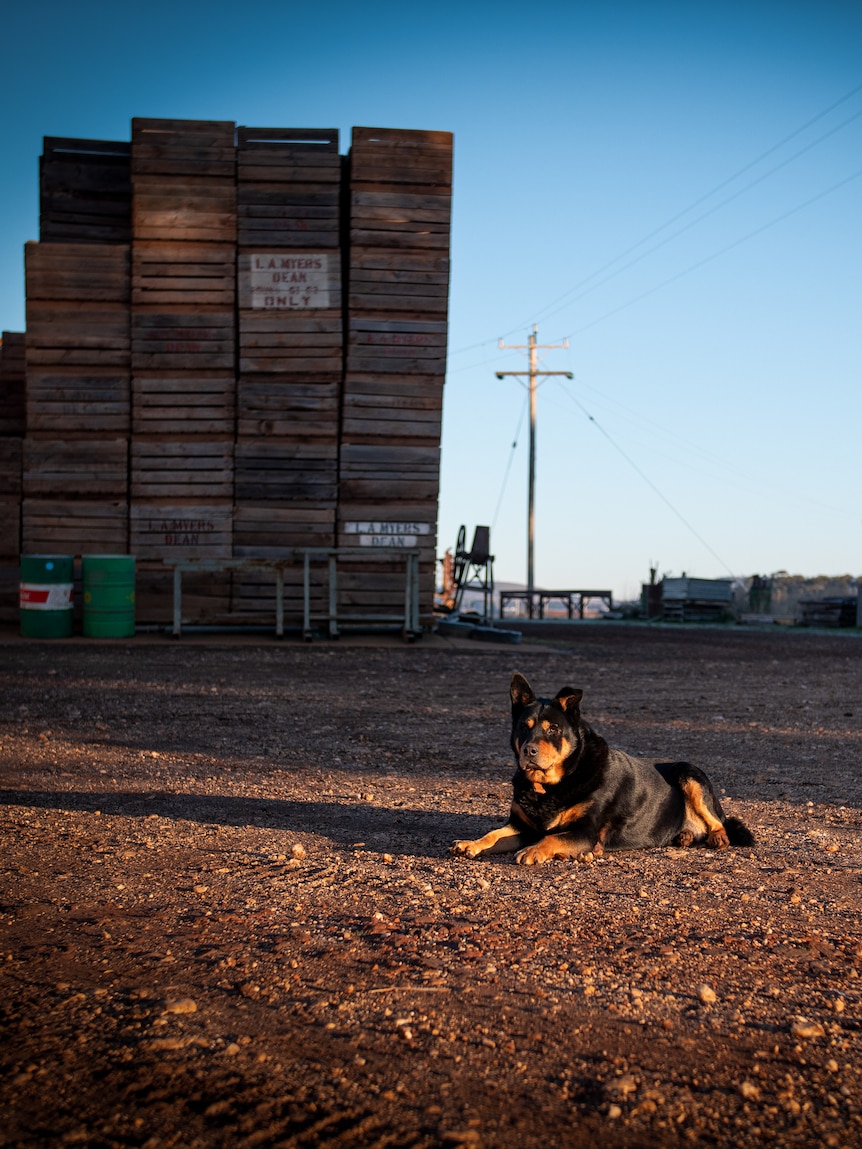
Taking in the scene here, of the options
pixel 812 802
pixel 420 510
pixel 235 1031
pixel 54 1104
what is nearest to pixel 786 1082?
pixel 235 1031

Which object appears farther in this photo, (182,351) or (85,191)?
(85,191)

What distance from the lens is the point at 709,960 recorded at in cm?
371

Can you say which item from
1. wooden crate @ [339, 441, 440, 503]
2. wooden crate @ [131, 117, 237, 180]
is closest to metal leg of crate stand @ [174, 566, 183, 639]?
wooden crate @ [339, 441, 440, 503]

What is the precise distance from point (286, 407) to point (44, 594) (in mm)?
4986

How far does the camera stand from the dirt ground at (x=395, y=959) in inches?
104

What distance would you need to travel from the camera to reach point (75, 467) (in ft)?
58.3

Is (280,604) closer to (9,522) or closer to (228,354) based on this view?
(228,354)

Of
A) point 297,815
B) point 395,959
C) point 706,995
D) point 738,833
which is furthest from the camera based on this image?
point 297,815

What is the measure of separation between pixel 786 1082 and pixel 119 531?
53.9 feet

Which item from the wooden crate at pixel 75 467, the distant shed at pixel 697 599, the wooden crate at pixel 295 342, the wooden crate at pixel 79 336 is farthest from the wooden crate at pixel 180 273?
the distant shed at pixel 697 599

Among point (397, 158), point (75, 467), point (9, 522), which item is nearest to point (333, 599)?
point (75, 467)

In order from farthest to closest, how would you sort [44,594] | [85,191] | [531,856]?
[85,191], [44,594], [531,856]

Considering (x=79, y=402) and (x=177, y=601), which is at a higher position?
(x=79, y=402)

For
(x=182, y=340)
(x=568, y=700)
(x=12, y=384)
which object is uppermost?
(x=182, y=340)
